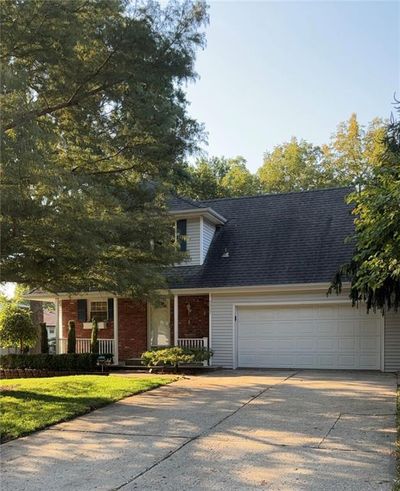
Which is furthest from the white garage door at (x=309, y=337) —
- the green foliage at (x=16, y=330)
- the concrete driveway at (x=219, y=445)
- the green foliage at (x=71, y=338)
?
the green foliage at (x=16, y=330)

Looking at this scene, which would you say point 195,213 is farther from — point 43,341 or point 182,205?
point 43,341

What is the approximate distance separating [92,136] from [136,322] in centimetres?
908

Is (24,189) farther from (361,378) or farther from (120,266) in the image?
(361,378)

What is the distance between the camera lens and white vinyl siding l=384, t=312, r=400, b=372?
49.0ft

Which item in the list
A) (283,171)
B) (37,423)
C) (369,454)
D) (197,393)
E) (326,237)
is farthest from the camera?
(283,171)

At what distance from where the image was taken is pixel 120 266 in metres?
11.3

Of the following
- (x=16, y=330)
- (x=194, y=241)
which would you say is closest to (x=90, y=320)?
(x=16, y=330)

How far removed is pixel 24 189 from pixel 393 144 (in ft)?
28.5

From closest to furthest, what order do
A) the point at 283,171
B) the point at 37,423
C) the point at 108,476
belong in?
the point at 108,476, the point at 37,423, the point at 283,171

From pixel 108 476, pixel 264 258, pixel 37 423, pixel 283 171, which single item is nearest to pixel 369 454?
pixel 108 476

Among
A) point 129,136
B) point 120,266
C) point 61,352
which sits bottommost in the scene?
point 61,352

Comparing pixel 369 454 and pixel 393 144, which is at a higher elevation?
pixel 393 144

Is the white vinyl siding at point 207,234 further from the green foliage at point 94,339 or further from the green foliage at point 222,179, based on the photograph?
the green foliage at point 222,179

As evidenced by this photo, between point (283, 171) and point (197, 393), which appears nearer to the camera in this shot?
point (197, 393)
